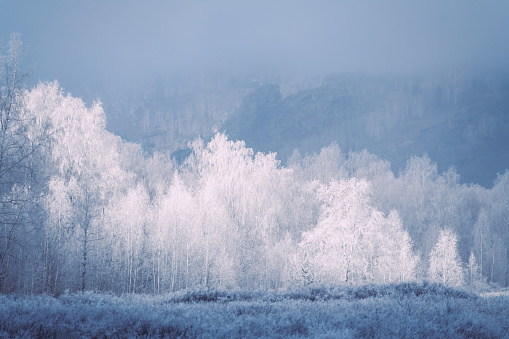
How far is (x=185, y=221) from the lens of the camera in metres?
42.7

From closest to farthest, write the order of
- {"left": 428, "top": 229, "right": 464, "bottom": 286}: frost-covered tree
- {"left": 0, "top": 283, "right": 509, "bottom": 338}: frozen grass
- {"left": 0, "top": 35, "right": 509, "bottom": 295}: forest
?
1. {"left": 0, "top": 283, "right": 509, "bottom": 338}: frozen grass
2. {"left": 0, "top": 35, "right": 509, "bottom": 295}: forest
3. {"left": 428, "top": 229, "right": 464, "bottom": 286}: frost-covered tree

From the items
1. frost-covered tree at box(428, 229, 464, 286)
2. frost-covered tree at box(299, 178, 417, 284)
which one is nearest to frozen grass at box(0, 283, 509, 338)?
frost-covered tree at box(299, 178, 417, 284)

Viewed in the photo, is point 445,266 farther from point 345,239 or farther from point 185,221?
point 185,221

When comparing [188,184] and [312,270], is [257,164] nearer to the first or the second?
[188,184]

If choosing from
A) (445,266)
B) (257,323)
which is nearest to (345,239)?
(445,266)

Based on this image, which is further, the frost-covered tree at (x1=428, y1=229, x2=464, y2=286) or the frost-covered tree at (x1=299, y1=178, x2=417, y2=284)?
the frost-covered tree at (x1=428, y1=229, x2=464, y2=286)

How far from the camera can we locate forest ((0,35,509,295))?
17.0 meters

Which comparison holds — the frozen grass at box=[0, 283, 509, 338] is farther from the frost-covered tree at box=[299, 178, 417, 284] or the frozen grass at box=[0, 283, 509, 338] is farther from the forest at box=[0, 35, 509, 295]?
the frost-covered tree at box=[299, 178, 417, 284]

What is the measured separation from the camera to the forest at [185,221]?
1700 centimetres

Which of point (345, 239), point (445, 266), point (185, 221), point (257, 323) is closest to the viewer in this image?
point (257, 323)

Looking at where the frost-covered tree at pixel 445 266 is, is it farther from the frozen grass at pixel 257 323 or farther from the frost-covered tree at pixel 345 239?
the frozen grass at pixel 257 323

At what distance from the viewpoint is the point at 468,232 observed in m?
69.1

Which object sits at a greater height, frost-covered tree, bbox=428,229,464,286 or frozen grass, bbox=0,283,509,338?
frozen grass, bbox=0,283,509,338

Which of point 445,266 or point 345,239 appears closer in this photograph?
point 345,239
